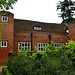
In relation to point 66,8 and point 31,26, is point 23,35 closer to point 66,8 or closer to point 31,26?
point 31,26

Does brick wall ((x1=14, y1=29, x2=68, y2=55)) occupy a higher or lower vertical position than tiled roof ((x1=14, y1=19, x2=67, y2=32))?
lower

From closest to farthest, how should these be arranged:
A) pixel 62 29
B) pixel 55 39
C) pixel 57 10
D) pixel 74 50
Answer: pixel 74 50 → pixel 55 39 → pixel 62 29 → pixel 57 10

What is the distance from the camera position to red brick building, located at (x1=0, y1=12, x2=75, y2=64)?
18125 millimetres

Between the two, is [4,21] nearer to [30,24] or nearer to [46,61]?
[30,24]

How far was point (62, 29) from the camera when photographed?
25.8 metres

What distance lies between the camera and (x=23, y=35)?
20328mm

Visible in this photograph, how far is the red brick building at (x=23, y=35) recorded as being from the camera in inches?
714

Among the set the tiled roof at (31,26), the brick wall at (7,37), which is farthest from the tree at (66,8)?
the brick wall at (7,37)

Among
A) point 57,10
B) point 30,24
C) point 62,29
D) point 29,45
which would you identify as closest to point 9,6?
point 29,45

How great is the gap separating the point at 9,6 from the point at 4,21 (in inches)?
373

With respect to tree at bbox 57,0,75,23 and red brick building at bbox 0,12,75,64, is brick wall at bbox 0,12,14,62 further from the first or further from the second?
tree at bbox 57,0,75,23

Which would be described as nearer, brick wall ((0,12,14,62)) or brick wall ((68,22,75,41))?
brick wall ((0,12,14,62))

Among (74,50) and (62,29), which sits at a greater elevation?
(62,29)

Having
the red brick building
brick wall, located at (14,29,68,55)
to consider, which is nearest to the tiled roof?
the red brick building
